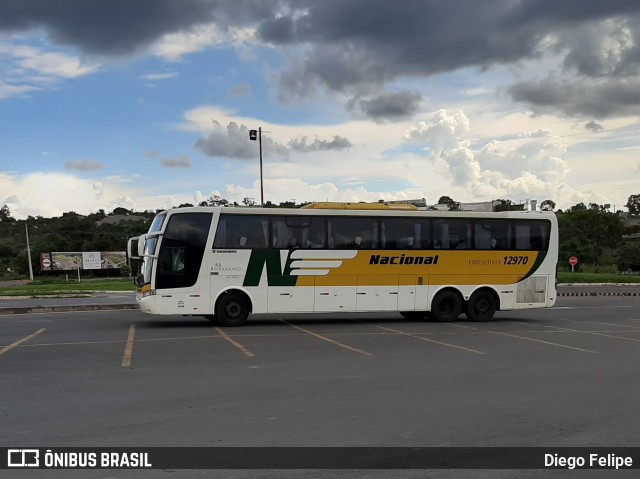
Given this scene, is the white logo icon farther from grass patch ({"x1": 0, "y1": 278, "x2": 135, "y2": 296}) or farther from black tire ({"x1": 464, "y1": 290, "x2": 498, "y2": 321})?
grass patch ({"x1": 0, "y1": 278, "x2": 135, "y2": 296})

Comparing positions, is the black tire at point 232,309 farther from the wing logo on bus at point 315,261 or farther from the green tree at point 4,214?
the green tree at point 4,214

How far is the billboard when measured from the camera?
83.6m

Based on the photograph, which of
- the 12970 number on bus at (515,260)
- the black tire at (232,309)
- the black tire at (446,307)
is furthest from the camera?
the 12970 number on bus at (515,260)

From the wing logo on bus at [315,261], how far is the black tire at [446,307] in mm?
3131

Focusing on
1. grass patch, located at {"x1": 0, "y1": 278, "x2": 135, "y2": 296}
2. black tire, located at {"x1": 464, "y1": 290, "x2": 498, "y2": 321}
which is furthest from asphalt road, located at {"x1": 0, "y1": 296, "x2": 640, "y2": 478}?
grass patch, located at {"x1": 0, "y1": 278, "x2": 135, "y2": 296}

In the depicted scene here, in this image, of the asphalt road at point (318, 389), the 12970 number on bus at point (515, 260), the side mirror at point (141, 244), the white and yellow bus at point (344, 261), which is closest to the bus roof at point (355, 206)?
the white and yellow bus at point (344, 261)

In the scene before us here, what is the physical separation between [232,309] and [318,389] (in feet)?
32.8

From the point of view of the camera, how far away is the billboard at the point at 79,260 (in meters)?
83.6

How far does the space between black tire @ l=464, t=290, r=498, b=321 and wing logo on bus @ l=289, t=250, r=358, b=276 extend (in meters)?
4.23

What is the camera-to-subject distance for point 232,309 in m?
19.4

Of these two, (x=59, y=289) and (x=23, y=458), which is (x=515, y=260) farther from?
(x=59, y=289)

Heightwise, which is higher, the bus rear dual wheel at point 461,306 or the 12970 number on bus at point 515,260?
the 12970 number on bus at point 515,260

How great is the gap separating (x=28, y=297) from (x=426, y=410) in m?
33.4

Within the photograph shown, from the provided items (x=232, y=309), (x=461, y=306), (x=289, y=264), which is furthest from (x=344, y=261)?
(x=461, y=306)
